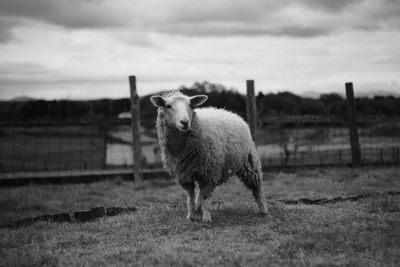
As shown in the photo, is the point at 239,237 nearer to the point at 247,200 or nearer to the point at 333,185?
the point at 247,200

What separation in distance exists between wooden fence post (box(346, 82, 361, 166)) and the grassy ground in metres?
2.29

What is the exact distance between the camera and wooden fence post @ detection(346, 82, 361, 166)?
1218cm

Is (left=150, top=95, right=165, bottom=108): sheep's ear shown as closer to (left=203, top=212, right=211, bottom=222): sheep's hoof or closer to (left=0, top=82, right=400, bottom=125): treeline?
(left=203, top=212, right=211, bottom=222): sheep's hoof

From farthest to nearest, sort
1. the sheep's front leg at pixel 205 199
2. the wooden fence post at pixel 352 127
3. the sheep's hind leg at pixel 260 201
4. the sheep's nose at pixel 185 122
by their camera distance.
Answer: the wooden fence post at pixel 352 127 → the sheep's hind leg at pixel 260 201 → the sheep's front leg at pixel 205 199 → the sheep's nose at pixel 185 122

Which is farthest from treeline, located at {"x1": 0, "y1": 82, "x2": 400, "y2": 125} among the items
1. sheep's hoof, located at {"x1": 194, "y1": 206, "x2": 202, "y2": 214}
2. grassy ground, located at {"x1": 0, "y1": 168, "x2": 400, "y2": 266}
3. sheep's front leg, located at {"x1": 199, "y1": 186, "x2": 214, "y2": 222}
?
sheep's front leg, located at {"x1": 199, "y1": 186, "x2": 214, "y2": 222}

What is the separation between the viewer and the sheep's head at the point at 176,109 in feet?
21.4

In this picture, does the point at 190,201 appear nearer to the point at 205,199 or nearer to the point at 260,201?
the point at 205,199

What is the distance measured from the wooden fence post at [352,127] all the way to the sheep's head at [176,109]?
6274 mm

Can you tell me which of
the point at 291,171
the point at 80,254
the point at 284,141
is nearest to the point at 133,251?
the point at 80,254

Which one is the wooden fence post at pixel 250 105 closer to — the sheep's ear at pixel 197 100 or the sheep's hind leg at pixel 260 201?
the sheep's hind leg at pixel 260 201

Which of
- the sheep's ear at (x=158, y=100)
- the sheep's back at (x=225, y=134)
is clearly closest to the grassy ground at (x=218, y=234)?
the sheep's back at (x=225, y=134)

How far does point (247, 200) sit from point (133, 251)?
3979mm

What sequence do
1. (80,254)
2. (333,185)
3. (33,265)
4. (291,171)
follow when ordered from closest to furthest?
1. (33,265)
2. (80,254)
3. (333,185)
4. (291,171)

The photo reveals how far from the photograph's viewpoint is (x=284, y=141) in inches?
563
